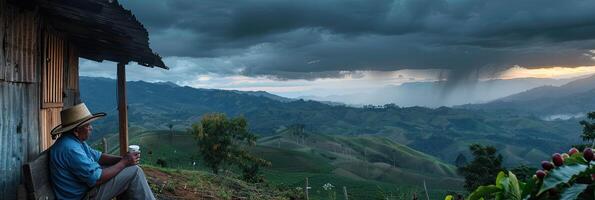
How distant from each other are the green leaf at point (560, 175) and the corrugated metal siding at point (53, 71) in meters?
6.85

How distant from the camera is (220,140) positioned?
5372cm

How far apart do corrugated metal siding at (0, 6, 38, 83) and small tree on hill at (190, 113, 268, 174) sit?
46.1m

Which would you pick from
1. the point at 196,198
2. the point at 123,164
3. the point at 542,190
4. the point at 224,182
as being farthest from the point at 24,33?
the point at 224,182

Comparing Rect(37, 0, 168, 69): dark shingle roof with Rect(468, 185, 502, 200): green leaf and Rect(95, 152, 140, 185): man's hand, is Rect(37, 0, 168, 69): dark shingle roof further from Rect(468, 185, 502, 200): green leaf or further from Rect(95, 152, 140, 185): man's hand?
Rect(468, 185, 502, 200): green leaf

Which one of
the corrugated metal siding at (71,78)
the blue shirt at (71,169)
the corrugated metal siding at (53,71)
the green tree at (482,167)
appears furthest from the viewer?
the green tree at (482,167)

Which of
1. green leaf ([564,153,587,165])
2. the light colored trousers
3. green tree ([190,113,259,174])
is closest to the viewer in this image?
green leaf ([564,153,587,165])

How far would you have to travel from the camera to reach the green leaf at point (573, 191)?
2.97 m

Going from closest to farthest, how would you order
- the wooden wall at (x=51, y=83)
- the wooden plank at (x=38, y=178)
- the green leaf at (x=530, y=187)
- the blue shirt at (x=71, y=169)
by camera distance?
the green leaf at (x=530, y=187) < the wooden plank at (x=38, y=178) < the blue shirt at (x=71, y=169) < the wooden wall at (x=51, y=83)

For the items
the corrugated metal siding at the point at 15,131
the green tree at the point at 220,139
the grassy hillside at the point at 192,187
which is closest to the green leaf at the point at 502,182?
the corrugated metal siding at the point at 15,131

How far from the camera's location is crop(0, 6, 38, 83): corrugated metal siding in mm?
6391

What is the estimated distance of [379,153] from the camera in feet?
615

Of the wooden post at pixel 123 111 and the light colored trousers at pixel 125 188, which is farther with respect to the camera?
the wooden post at pixel 123 111

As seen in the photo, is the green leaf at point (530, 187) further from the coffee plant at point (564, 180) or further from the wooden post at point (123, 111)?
the wooden post at point (123, 111)

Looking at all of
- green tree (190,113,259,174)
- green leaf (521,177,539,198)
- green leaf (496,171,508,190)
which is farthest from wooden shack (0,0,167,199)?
green tree (190,113,259,174)
